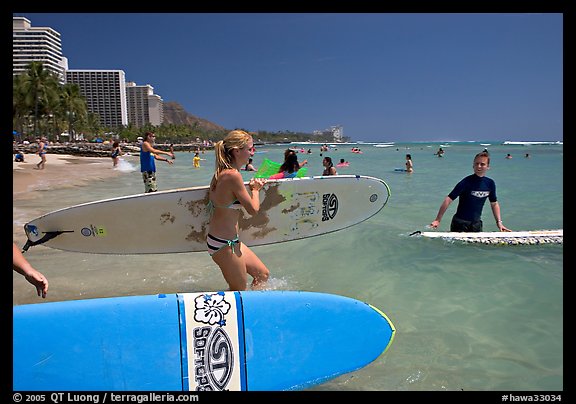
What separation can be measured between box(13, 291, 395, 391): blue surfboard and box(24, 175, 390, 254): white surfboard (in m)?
2.21

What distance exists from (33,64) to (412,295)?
2554 inches

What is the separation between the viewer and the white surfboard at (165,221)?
473 centimetres

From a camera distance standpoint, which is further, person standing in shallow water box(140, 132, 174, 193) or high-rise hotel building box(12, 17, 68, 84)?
high-rise hotel building box(12, 17, 68, 84)

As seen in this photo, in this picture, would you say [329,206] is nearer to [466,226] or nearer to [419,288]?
[419,288]

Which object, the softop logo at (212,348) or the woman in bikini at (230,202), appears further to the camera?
the woman in bikini at (230,202)

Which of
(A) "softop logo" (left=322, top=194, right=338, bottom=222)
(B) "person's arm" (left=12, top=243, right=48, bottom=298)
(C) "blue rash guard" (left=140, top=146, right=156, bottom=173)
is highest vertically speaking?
(C) "blue rash guard" (left=140, top=146, right=156, bottom=173)

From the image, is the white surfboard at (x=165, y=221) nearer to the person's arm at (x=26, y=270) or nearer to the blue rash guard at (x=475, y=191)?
the blue rash guard at (x=475, y=191)

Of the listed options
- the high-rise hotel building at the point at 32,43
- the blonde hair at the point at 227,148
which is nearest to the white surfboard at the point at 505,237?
the blonde hair at the point at 227,148

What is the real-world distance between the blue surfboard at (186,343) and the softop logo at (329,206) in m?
2.70

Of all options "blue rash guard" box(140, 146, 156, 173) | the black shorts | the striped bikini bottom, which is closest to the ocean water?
the black shorts

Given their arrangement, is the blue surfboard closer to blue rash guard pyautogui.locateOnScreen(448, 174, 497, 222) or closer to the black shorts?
blue rash guard pyautogui.locateOnScreen(448, 174, 497, 222)

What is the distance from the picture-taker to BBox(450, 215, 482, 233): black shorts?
5.78 m

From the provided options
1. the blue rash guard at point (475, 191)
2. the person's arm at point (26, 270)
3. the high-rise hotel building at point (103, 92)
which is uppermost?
the high-rise hotel building at point (103, 92)

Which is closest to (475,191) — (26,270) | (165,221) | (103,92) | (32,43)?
(165,221)
